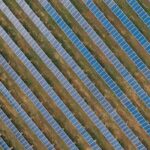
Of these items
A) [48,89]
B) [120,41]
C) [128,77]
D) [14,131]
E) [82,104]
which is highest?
[48,89]

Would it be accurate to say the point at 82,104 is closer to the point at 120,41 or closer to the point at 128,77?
the point at 128,77

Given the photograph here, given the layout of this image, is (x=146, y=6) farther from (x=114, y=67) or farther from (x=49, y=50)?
(x=49, y=50)

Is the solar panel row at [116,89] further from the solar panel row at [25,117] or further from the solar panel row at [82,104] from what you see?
the solar panel row at [25,117]

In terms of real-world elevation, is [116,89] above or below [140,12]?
below

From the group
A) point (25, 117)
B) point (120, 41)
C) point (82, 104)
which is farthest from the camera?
point (25, 117)

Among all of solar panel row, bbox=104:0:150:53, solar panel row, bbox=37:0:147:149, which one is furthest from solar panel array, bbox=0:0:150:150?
solar panel row, bbox=37:0:147:149

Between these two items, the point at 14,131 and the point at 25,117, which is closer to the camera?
the point at 25,117

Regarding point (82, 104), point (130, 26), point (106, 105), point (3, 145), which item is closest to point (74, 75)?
point (82, 104)

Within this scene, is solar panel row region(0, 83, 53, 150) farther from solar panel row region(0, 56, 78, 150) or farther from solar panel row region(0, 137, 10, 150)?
solar panel row region(0, 137, 10, 150)
